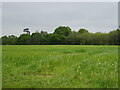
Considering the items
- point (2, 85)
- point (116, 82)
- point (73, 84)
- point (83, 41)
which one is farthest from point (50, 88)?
point (83, 41)

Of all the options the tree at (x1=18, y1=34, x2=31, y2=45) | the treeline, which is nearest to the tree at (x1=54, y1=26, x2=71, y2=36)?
the treeline

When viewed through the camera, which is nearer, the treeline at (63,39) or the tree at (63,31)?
the tree at (63,31)

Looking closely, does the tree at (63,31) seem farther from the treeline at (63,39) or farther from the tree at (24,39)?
the tree at (24,39)

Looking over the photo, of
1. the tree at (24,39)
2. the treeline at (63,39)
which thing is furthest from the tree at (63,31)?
the tree at (24,39)

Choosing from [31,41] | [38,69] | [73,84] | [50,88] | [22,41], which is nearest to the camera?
[50,88]

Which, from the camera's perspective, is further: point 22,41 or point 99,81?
point 22,41

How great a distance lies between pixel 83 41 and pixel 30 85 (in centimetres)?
4302

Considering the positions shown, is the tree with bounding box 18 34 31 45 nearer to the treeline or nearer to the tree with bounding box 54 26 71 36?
the treeline

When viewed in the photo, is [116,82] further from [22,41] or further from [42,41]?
[22,41]

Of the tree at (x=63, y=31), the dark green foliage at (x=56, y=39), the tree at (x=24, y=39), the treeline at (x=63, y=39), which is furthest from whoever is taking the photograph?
the tree at (x=24, y=39)

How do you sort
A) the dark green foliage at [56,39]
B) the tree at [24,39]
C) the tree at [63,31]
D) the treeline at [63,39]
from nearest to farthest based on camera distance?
the tree at [63,31] → the treeline at [63,39] → the dark green foliage at [56,39] → the tree at [24,39]

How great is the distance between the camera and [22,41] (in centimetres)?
4672

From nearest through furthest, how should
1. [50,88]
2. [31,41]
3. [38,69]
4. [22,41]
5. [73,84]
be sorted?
[50,88]
[73,84]
[38,69]
[31,41]
[22,41]

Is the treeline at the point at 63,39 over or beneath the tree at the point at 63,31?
beneath
